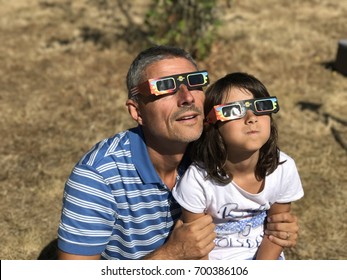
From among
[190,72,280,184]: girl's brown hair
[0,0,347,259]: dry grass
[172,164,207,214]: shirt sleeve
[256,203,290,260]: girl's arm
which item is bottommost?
[0,0,347,259]: dry grass

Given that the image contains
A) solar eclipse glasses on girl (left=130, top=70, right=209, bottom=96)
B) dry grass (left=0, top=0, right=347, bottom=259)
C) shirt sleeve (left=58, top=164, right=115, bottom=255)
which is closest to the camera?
shirt sleeve (left=58, top=164, right=115, bottom=255)

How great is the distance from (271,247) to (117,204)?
1008 millimetres

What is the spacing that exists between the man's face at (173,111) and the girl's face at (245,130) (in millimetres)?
175

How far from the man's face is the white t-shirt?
0.83 feet

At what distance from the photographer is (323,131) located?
6.43m

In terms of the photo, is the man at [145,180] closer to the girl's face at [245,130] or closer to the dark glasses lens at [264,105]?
the girl's face at [245,130]

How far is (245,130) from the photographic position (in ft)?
8.47

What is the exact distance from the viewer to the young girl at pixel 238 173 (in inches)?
101

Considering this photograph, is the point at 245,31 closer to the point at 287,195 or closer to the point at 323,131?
the point at 323,131

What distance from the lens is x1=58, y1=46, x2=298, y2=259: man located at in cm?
244

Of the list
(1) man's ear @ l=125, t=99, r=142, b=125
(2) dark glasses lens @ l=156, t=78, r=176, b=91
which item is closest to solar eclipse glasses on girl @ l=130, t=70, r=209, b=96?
(2) dark glasses lens @ l=156, t=78, r=176, b=91

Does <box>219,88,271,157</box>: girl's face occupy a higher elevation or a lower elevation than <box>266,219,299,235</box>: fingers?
higher

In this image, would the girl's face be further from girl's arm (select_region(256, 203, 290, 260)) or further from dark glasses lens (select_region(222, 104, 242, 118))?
girl's arm (select_region(256, 203, 290, 260))

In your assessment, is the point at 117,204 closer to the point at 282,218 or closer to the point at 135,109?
the point at 135,109
